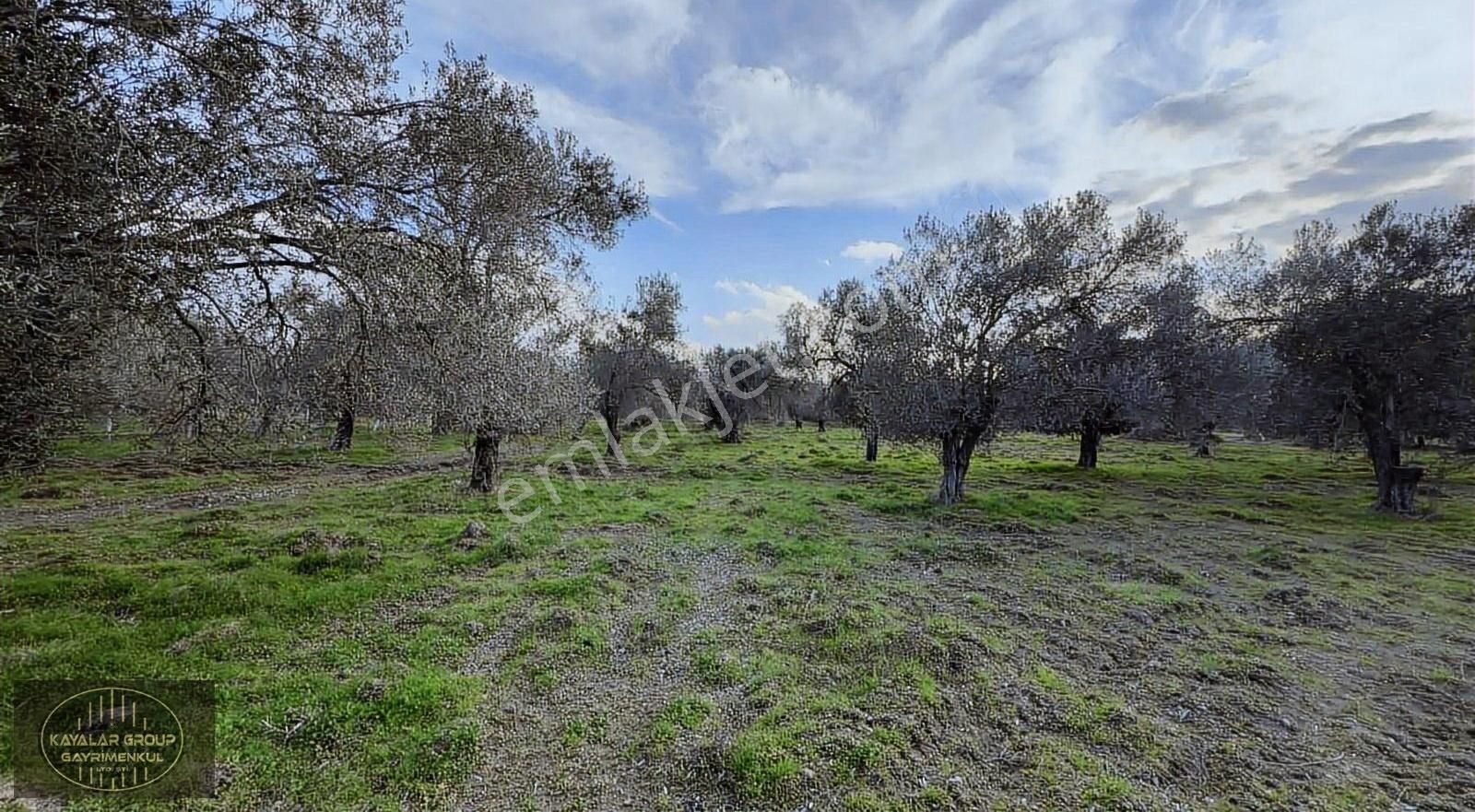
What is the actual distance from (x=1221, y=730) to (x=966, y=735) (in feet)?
7.12

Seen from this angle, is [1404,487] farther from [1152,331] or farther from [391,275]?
[391,275]

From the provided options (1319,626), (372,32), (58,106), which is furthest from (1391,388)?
(58,106)

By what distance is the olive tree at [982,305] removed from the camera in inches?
542

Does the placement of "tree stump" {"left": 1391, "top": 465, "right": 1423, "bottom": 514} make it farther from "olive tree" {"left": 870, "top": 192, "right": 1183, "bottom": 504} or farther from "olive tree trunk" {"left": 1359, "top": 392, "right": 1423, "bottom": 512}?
"olive tree" {"left": 870, "top": 192, "right": 1183, "bottom": 504}

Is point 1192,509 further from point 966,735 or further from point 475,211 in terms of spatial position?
point 475,211

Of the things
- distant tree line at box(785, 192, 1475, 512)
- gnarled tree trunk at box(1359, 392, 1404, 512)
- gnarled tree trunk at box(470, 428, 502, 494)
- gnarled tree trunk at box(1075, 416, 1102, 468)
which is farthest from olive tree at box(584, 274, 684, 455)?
gnarled tree trunk at box(1359, 392, 1404, 512)

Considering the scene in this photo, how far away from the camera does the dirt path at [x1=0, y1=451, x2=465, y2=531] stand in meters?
11.3

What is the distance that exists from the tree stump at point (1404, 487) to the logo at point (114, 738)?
74.6 feet

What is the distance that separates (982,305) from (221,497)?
1902 centimetres

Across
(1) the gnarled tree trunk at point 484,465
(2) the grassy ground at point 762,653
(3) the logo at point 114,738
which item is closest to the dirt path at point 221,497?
(2) the grassy ground at point 762,653

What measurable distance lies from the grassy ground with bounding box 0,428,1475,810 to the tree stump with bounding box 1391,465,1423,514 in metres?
2.10

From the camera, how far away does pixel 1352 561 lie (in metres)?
10.2

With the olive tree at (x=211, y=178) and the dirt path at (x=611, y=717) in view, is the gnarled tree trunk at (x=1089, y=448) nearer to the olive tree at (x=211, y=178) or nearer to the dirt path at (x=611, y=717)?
the dirt path at (x=611, y=717)

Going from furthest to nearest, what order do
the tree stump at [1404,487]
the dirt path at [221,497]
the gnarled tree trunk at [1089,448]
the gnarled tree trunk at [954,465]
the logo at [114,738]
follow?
the gnarled tree trunk at [1089,448]
the gnarled tree trunk at [954,465]
the tree stump at [1404,487]
the dirt path at [221,497]
the logo at [114,738]
